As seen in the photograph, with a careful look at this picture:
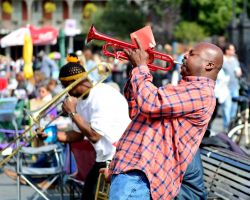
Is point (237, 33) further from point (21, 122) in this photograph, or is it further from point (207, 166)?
point (207, 166)

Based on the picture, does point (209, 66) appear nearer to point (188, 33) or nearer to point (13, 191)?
point (13, 191)

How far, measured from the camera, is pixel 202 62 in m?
4.09

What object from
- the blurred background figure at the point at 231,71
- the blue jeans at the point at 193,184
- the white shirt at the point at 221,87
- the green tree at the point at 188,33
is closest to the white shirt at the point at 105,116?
the blue jeans at the point at 193,184

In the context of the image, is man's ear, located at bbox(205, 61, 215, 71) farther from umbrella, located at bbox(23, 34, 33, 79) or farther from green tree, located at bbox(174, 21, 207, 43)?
green tree, located at bbox(174, 21, 207, 43)

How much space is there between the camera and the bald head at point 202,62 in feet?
13.3

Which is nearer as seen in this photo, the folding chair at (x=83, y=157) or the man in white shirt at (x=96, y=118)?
the man in white shirt at (x=96, y=118)

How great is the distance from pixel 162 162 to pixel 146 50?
60 cm

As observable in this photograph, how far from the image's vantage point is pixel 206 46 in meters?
4.15

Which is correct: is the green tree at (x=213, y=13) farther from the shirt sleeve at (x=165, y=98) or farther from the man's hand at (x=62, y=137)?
the shirt sleeve at (x=165, y=98)

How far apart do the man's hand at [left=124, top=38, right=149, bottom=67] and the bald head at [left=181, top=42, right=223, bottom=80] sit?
0.22 m

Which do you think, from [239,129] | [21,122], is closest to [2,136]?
[21,122]

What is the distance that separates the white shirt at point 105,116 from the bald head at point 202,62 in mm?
1692

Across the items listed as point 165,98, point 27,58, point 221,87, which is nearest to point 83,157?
point 165,98

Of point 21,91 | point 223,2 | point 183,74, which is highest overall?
point 183,74
